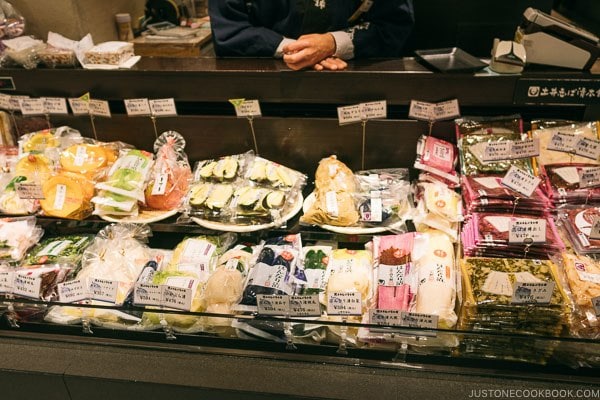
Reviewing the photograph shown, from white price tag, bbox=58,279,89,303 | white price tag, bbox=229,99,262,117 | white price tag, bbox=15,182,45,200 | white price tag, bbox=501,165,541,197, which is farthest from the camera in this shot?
white price tag, bbox=229,99,262,117

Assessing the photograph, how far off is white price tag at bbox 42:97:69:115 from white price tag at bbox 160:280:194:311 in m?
1.30

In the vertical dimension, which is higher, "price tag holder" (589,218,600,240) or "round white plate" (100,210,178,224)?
"price tag holder" (589,218,600,240)

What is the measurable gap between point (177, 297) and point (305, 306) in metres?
0.41

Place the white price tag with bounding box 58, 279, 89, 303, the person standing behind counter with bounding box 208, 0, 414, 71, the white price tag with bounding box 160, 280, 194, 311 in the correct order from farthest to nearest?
1. the person standing behind counter with bounding box 208, 0, 414, 71
2. the white price tag with bounding box 58, 279, 89, 303
3. the white price tag with bounding box 160, 280, 194, 311

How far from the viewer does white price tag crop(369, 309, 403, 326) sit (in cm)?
138

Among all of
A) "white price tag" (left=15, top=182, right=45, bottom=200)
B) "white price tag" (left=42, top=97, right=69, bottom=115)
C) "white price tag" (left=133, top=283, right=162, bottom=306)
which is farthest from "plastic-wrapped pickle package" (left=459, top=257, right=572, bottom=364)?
"white price tag" (left=42, top=97, right=69, bottom=115)

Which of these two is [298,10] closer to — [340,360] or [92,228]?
[92,228]

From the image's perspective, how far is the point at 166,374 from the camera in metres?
1.48

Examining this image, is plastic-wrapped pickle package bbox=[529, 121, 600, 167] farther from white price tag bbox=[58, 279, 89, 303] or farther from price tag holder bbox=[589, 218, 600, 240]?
white price tag bbox=[58, 279, 89, 303]

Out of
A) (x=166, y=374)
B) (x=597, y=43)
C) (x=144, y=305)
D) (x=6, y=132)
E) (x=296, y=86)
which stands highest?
(x=597, y=43)

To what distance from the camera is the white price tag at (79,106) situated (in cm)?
226

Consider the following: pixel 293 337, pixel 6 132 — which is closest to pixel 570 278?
pixel 293 337

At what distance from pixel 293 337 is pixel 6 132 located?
1.90m

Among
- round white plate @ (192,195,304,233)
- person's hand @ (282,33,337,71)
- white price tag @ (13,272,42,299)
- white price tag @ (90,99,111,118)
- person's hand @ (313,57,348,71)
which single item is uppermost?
person's hand @ (282,33,337,71)
